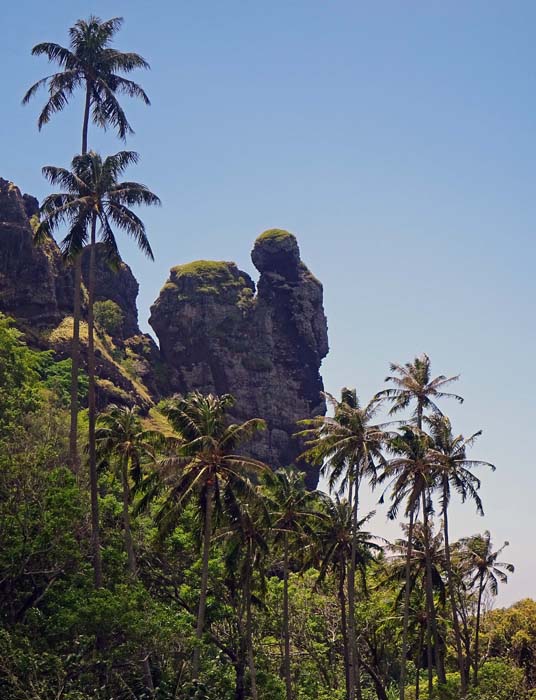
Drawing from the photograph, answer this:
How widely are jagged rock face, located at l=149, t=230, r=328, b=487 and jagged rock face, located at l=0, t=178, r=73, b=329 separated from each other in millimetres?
30810

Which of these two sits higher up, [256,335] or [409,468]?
[256,335]

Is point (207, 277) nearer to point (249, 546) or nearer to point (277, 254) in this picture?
point (277, 254)

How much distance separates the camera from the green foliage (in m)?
132

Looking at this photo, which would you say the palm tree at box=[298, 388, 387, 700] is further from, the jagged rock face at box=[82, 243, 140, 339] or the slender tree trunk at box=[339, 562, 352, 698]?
the jagged rock face at box=[82, 243, 140, 339]

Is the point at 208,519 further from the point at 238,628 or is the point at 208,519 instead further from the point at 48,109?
the point at 48,109

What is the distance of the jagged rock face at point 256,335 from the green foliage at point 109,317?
279 inches

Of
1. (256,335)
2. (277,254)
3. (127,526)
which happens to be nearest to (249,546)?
(127,526)

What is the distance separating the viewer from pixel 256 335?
13775cm

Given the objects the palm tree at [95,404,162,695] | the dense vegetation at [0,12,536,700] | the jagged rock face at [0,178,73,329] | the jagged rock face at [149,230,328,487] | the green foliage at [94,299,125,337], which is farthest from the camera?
the jagged rock face at [149,230,328,487]

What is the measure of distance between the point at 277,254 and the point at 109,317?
89.3 feet

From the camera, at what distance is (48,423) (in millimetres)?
63125

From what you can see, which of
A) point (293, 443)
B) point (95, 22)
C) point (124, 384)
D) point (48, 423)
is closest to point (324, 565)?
point (48, 423)

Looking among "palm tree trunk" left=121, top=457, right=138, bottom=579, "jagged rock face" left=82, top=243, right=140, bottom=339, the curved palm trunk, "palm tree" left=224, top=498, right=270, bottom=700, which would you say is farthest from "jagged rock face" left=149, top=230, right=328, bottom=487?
"palm tree" left=224, top=498, right=270, bottom=700

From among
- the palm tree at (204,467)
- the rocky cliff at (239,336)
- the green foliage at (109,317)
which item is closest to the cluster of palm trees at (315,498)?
the palm tree at (204,467)
